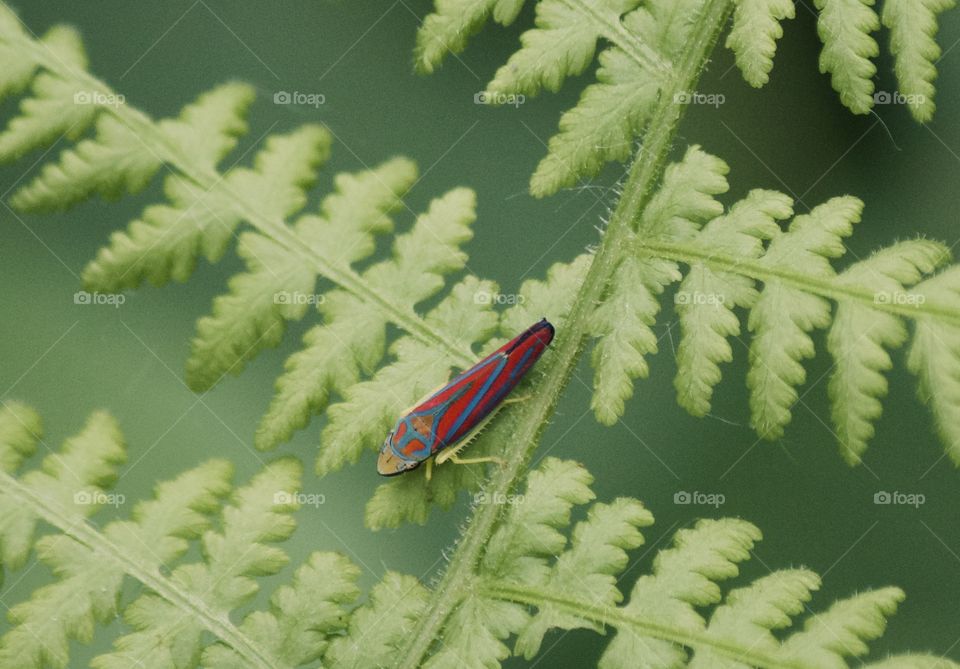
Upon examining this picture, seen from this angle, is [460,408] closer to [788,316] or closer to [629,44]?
[788,316]

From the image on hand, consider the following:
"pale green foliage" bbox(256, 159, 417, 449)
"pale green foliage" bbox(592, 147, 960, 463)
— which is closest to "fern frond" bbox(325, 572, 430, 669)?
"pale green foliage" bbox(256, 159, 417, 449)

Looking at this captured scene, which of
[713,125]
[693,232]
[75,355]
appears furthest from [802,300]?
[75,355]

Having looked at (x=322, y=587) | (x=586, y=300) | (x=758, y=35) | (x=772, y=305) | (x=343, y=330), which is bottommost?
(x=322, y=587)

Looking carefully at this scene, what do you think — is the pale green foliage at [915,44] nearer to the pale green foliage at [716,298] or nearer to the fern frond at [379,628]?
the pale green foliage at [716,298]

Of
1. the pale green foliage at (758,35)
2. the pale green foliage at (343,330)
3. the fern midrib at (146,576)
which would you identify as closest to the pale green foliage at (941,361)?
the pale green foliage at (758,35)

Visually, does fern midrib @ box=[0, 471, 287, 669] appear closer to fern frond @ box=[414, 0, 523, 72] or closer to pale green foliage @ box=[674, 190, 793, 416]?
pale green foliage @ box=[674, 190, 793, 416]

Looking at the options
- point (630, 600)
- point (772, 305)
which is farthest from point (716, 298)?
point (630, 600)
